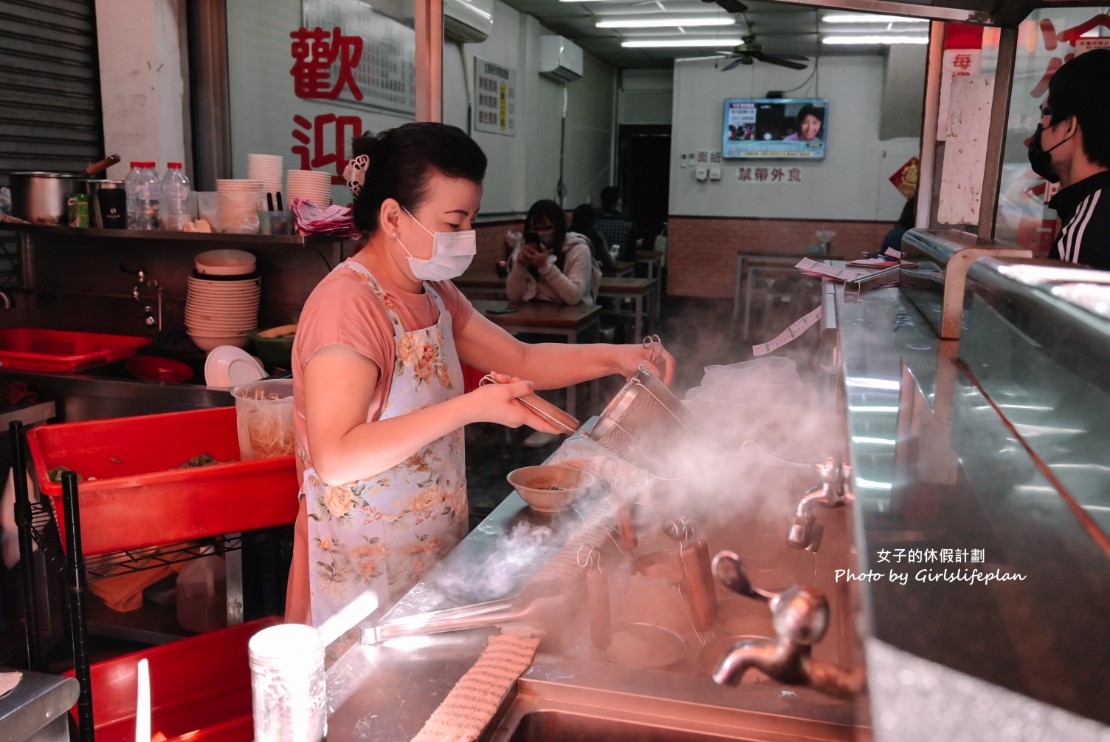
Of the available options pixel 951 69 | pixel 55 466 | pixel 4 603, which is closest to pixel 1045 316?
pixel 55 466

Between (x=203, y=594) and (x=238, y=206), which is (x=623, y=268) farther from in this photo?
(x=203, y=594)

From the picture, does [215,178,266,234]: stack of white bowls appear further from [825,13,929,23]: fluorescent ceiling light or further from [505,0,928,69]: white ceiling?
[825,13,929,23]: fluorescent ceiling light

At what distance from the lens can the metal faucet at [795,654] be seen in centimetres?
73

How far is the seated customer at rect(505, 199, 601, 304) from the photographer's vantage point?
628 cm

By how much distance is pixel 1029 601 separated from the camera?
669 mm

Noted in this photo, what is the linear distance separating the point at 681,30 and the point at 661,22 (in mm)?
573

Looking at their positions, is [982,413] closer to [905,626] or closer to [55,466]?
[905,626]

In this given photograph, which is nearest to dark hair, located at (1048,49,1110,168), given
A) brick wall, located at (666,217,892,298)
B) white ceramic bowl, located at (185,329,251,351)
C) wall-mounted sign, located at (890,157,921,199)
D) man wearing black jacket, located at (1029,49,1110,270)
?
man wearing black jacket, located at (1029,49,1110,270)

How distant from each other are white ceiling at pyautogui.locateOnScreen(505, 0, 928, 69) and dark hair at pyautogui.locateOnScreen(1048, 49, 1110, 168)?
21.9 ft

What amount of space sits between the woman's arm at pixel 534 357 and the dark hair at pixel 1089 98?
1491mm

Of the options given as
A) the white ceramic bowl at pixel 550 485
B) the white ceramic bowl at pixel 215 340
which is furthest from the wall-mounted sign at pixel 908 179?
the white ceramic bowl at pixel 550 485

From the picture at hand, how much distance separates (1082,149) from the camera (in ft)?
8.11

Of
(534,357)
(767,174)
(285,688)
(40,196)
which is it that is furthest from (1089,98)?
(767,174)

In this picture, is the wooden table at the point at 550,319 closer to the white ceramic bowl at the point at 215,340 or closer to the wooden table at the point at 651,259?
Answer: the white ceramic bowl at the point at 215,340
